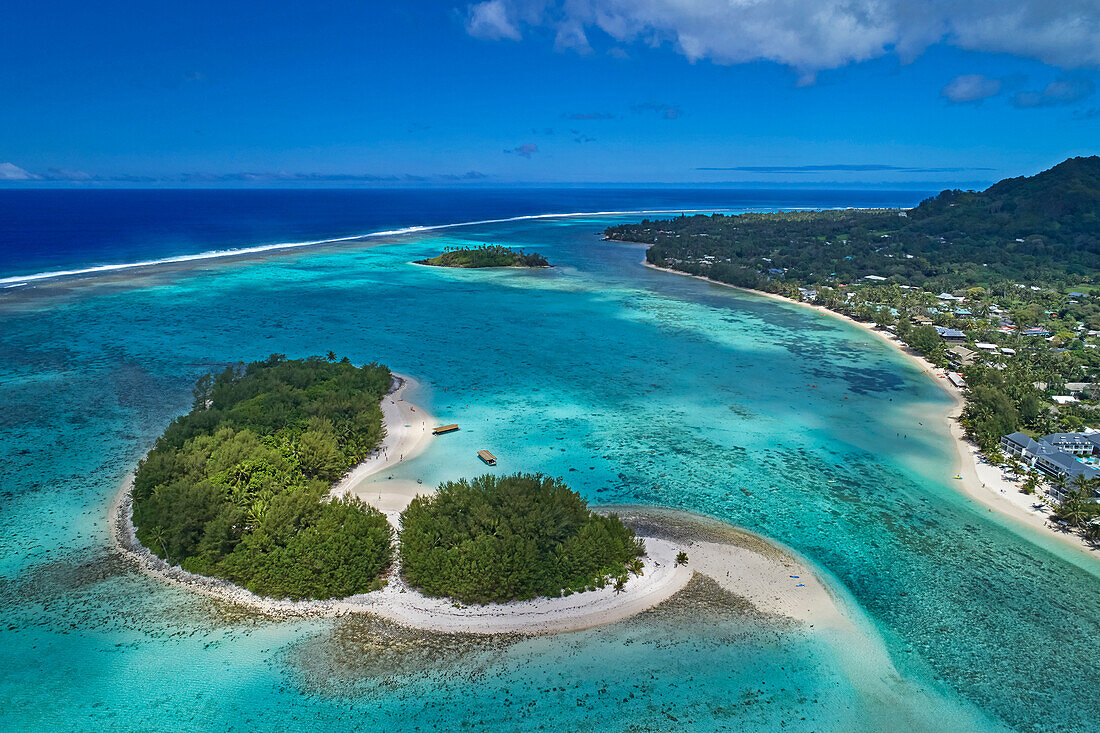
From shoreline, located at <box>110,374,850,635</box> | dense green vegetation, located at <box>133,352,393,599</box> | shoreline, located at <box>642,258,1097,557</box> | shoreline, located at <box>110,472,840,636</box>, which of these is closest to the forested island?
shoreline, located at <box>642,258,1097,557</box>

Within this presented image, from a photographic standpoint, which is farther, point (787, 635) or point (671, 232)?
point (671, 232)

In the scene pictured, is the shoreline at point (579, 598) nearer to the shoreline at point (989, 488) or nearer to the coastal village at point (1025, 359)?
the shoreline at point (989, 488)

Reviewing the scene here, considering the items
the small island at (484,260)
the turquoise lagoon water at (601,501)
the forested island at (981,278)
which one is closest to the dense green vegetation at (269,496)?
the turquoise lagoon water at (601,501)

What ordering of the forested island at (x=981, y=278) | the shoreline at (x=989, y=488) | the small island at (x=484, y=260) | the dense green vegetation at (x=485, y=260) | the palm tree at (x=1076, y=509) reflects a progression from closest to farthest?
the palm tree at (x=1076, y=509) < the shoreline at (x=989, y=488) < the forested island at (x=981, y=278) < the small island at (x=484, y=260) < the dense green vegetation at (x=485, y=260)

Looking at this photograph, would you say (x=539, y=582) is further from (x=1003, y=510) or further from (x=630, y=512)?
(x=1003, y=510)

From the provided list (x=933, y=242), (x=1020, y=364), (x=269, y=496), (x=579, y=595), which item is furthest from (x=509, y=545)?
(x=933, y=242)

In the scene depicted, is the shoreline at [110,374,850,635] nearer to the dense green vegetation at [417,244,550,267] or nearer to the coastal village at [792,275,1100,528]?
the coastal village at [792,275,1100,528]

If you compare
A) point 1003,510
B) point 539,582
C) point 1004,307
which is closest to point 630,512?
point 539,582
